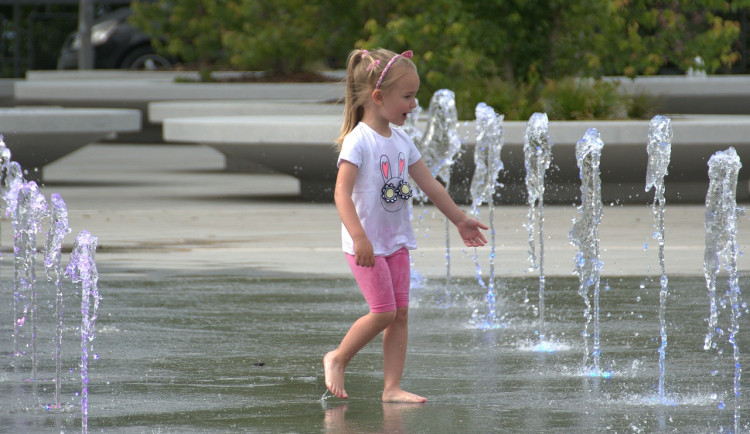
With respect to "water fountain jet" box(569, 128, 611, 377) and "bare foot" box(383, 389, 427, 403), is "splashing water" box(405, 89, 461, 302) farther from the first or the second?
"bare foot" box(383, 389, 427, 403)

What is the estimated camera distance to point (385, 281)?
5.10m

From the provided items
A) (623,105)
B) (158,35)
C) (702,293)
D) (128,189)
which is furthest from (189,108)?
(702,293)

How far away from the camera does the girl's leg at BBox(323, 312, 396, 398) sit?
5090mm

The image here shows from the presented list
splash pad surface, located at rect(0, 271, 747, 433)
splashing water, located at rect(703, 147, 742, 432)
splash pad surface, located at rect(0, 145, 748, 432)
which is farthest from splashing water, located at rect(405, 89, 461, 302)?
splashing water, located at rect(703, 147, 742, 432)

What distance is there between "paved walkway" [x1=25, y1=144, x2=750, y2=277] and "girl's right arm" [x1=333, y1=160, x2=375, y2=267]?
3.37 metres

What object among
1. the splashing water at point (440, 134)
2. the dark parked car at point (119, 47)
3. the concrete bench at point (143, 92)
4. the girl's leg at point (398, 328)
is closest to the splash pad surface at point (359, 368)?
the girl's leg at point (398, 328)

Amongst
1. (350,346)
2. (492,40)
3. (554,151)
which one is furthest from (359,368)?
(492,40)

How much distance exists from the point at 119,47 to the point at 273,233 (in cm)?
1976

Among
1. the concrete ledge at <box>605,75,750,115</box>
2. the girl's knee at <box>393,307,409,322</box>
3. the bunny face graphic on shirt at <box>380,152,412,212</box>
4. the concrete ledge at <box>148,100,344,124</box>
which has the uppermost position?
the concrete ledge at <box>605,75,750,115</box>

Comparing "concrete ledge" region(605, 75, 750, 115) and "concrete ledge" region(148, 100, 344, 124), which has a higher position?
"concrete ledge" region(605, 75, 750, 115)

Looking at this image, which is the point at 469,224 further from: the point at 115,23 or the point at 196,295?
the point at 115,23

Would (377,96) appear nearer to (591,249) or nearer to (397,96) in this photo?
(397,96)

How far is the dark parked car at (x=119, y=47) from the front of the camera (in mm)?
29156

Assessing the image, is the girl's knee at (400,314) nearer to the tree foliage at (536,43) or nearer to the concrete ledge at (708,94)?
the tree foliage at (536,43)
